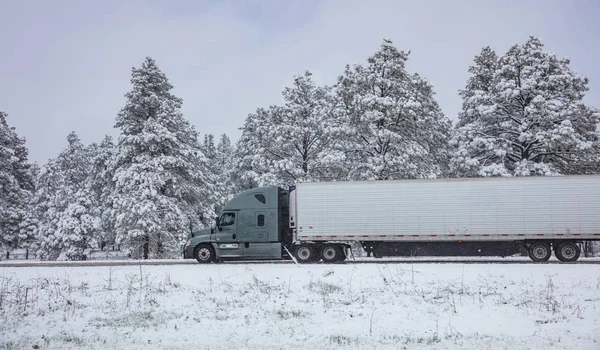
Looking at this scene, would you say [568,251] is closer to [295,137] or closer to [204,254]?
[204,254]

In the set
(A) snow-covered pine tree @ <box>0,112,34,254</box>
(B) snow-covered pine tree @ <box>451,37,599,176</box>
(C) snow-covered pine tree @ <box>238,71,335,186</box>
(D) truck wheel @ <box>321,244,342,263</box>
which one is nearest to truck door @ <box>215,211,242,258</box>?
(D) truck wheel @ <box>321,244,342,263</box>

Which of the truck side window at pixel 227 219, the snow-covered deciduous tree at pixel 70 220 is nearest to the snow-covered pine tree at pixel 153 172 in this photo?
the snow-covered deciduous tree at pixel 70 220

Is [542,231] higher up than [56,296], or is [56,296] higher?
[542,231]

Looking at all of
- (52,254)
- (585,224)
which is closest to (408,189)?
(585,224)

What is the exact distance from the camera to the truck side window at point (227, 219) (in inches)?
862

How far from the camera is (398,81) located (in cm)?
3058

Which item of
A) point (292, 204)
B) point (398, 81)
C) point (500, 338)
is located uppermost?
point (398, 81)

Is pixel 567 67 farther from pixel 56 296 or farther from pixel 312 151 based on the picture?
pixel 56 296

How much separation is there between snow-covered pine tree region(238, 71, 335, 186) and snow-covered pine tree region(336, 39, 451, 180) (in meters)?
1.85

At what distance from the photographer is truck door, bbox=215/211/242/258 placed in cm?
2159

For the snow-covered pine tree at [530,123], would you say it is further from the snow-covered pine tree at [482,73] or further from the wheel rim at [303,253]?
the wheel rim at [303,253]

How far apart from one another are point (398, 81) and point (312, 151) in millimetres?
7673

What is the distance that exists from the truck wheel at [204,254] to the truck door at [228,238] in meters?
0.48

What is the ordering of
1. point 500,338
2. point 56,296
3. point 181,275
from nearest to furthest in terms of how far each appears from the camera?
point 500,338
point 56,296
point 181,275
